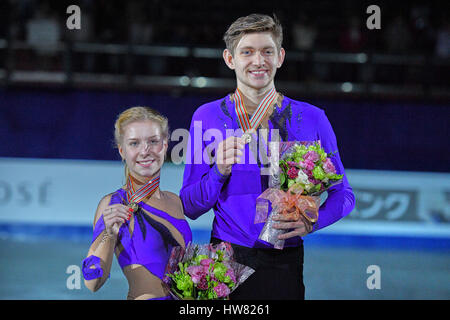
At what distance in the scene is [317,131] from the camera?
286 cm

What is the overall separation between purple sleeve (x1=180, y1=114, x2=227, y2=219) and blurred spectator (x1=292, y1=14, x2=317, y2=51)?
5.52 metres

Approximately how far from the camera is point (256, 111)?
2.83 m

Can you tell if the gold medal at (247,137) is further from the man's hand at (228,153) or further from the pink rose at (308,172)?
the pink rose at (308,172)

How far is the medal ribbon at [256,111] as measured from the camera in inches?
111

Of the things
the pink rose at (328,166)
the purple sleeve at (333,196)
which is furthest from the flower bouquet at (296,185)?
the purple sleeve at (333,196)

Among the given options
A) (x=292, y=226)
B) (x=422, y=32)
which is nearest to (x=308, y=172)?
(x=292, y=226)

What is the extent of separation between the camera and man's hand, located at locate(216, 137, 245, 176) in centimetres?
264

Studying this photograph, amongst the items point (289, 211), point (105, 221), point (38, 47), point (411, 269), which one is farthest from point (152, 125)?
point (38, 47)

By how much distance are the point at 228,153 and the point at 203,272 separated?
19.1 inches

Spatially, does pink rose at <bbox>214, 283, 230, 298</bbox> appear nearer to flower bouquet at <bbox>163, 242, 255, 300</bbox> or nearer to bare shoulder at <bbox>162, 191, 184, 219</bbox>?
flower bouquet at <bbox>163, 242, 255, 300</bbox>

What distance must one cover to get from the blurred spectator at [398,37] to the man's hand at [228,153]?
592cm

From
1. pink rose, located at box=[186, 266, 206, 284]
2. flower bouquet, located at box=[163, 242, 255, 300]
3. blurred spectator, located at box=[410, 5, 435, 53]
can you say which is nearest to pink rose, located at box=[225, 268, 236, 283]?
flower bouquet, located at box=[163, 242, 255, 300]

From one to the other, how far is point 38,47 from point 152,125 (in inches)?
207
